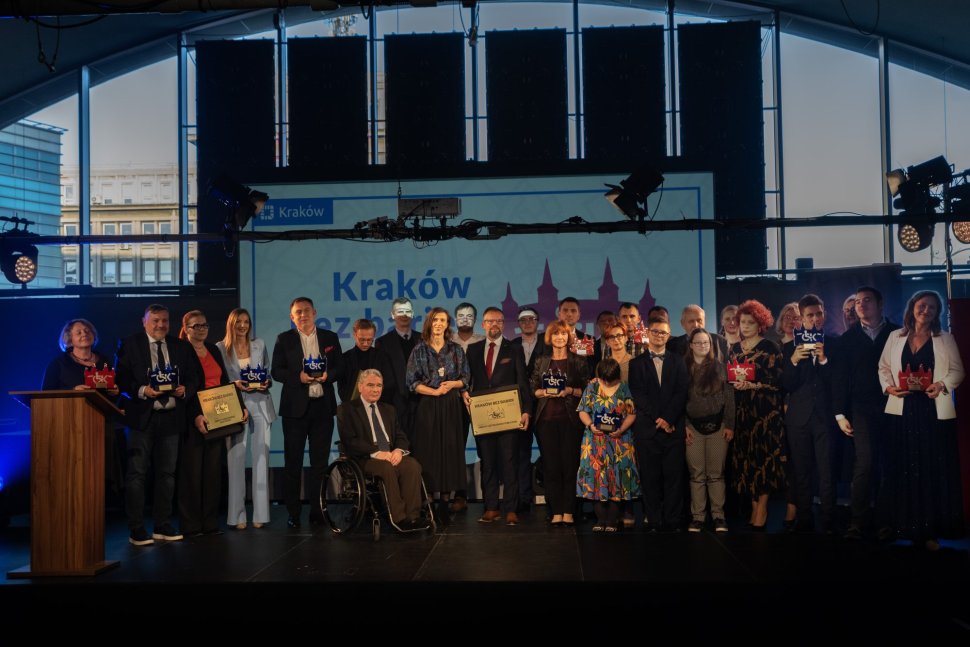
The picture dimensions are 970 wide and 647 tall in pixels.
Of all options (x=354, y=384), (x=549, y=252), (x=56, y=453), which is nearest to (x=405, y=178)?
(x=549, y=252)

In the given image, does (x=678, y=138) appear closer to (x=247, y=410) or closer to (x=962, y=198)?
(x=962, y=198)

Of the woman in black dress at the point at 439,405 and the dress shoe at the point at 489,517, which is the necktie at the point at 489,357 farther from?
the dress shoe at the point at 489,517

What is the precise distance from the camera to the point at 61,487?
527 centimetres

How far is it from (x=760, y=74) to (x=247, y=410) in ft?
26.3

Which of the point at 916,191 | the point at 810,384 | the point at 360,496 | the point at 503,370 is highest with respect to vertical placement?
the point at 916,191

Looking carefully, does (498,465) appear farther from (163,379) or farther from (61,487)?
(61,487)

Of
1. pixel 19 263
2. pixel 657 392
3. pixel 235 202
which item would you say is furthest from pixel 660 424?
pixel 19 263

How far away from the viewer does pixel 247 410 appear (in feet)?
23.3

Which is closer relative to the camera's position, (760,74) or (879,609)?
(879,609)

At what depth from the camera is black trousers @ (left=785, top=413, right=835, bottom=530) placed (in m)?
6.32

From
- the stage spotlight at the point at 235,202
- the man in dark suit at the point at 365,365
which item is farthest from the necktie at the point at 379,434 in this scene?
the stage spotlight at the point at 235,202

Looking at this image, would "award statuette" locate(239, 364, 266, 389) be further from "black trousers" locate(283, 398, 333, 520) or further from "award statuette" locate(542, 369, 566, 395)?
"award statuette" locate(542, 369, 566, 395)

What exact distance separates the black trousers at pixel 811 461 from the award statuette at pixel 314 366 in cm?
360

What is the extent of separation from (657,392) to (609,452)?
57cm
